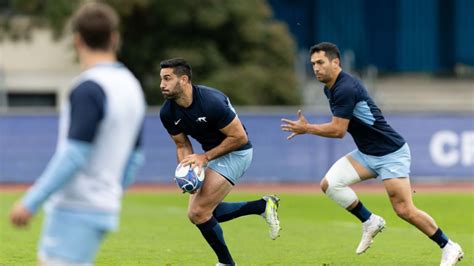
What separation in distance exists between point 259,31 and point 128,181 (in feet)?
87.5

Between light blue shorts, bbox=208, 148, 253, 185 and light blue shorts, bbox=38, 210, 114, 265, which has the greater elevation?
light blue shorts, bbox=38, 210, 114, 265

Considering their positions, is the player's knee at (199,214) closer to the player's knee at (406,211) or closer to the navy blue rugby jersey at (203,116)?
the navy blue rugby jersey at (203,116)

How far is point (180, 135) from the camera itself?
10867 millimetres

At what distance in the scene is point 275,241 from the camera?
13.8 meters

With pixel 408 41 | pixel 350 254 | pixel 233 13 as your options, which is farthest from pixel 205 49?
pixel 350 254

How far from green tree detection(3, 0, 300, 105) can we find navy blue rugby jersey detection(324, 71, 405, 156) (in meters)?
21.1

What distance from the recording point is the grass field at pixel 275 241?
11672mm

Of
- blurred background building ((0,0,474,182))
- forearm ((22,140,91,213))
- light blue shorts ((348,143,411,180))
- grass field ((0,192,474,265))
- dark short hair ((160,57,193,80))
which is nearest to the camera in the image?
forearm ((22,140,91,213))

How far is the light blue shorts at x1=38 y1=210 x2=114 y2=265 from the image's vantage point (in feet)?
20.1

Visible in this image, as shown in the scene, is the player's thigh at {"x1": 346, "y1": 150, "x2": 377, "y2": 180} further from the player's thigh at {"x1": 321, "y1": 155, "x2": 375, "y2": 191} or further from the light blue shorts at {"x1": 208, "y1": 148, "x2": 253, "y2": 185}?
the light blue shorts at {"x1": 208, "y1": 148, "x2": 253, "y2": 185}

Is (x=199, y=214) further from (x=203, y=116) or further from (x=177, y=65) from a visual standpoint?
(x=177, y=65)

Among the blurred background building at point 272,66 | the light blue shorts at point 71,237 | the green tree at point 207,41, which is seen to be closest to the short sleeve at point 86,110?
the light blue shorts at point 71,237

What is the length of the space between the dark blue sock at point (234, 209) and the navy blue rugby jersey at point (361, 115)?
1315 millimetres

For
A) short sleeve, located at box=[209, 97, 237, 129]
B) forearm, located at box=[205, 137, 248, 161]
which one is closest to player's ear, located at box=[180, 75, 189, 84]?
Answer: short sleeve, located at box=[209, 97, 237, 129]
